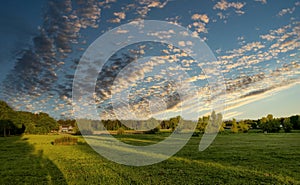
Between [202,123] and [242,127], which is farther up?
[202,123]

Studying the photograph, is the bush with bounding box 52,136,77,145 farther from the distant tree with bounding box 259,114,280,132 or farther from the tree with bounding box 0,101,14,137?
the tree with bounding box 0,101,14,137

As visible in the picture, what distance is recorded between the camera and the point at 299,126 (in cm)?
6569

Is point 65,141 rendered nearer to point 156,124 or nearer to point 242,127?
point 156,124

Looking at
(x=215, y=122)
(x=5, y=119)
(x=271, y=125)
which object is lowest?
(x=271, y=125)

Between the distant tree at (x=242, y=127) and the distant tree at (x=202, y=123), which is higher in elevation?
the distant tree at (x=202, y=123)

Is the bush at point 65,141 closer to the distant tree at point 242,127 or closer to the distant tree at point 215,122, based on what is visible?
the distant tree at point 215,122

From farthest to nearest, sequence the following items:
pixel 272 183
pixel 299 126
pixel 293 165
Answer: pixel 299 126 → pixel 293 165 → pixel 272 183

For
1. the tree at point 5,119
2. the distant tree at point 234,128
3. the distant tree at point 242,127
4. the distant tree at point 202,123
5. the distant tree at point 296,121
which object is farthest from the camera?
the tree at point 5,119

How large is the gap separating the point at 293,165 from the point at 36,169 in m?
14.1

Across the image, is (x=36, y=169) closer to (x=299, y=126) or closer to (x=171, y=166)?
(x=171, y=166)

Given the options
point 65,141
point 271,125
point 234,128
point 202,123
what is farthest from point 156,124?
point 65,141

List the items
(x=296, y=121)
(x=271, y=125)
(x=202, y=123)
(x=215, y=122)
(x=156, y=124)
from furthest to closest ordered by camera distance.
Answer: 1. (x=156, y=124)
2. (x=296, y=121)
3. (x=215, y=122)
4. (x=202, y=123)
5. (x=271, y=125)

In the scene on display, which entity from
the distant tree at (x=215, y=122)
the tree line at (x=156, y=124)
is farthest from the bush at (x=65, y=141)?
the distant tree at (x=215, y=122)

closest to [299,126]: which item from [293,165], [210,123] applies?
[210,123]
